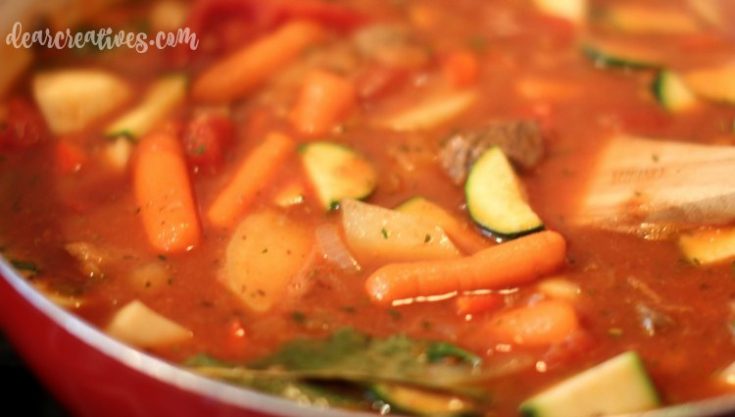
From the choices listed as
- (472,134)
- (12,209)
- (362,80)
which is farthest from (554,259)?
(12,209)

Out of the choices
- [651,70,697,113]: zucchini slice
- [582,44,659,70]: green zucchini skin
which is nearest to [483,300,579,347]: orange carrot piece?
[651,70,697,113]: zucchini slice

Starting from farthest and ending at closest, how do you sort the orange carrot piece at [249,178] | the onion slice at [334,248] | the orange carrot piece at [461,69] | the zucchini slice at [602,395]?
the orange carrot piece at [461,69] → the orange carrot piece at [249,178] → the onion slice at [334,248] → the zucchini slice at [602,395]

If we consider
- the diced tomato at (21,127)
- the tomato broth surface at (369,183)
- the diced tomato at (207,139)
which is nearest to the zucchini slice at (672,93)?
the tomato broth surface at (369,183)

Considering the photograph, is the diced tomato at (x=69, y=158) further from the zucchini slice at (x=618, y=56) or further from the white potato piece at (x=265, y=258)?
the zucchini slice at (x=618, y=56)

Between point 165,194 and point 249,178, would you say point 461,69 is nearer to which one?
point 249,178

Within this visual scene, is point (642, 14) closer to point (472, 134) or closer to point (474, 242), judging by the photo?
point (472, 134)

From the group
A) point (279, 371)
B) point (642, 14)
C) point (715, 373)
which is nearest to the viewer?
point (279, 371)
